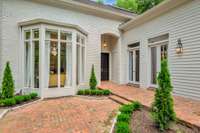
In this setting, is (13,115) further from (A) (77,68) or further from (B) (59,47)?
(A) (77,68)

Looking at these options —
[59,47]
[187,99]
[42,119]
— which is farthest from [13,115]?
[187,99]

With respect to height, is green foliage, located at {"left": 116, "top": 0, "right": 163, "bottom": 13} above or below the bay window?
above

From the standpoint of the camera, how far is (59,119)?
5.27m

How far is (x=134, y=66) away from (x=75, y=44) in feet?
14.7

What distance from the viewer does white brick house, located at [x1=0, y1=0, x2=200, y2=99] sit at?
23.9 feet

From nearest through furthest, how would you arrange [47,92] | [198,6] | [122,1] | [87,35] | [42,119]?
[42,119], [198,6], [47,92], [87,35], [122,1]


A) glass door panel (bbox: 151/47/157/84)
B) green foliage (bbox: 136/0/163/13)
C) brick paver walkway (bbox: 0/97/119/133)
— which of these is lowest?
brick paver walkway (bbox: 0/97/119/133)

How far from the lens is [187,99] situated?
709 centimetres

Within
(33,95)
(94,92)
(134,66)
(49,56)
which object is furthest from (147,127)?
(134,66)

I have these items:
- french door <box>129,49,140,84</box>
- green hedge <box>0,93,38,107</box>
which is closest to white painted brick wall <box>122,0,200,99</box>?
french door <box>129,49,140,84</box>

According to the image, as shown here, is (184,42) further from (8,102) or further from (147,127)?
(8,102)

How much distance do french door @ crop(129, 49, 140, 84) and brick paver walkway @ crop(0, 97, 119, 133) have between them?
5.06 meters

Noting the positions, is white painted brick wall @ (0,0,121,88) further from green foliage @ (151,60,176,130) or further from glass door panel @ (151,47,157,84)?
green foliage @ (151,60,176,130)

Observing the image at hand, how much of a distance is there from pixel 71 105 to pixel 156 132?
371cm
